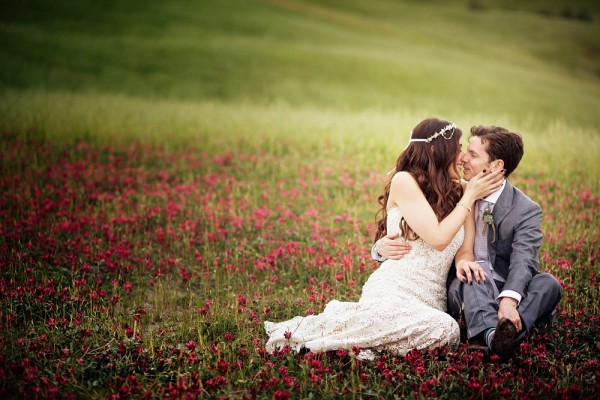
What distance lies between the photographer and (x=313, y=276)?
7.46 metres

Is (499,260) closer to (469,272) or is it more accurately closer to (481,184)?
(469,272)

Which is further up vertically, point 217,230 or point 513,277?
point 513,277

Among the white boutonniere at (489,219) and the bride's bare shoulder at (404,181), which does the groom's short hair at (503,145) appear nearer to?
the white boutonniere at (489,219)

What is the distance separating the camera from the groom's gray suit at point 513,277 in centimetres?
521

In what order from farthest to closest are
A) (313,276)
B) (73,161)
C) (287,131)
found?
(287,131) → (73,161) → (313,276)

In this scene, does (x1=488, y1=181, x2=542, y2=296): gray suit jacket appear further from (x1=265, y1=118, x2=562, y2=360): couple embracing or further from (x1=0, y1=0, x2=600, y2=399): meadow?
(x1=0, y1=0, x2=600, y2=399): meadow

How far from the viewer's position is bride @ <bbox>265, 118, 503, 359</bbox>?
5.17m

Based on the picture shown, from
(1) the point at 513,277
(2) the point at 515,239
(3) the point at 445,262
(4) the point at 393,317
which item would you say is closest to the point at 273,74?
(3) the point at 445,262

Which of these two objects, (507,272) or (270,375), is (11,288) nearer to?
(270,375)

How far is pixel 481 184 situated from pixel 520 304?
4.00 feet

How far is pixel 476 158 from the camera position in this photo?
5.84 m

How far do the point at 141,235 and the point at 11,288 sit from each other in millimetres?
2415

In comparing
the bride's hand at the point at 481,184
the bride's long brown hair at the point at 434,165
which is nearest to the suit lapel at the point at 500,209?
the bride's hand at the point at 481,184

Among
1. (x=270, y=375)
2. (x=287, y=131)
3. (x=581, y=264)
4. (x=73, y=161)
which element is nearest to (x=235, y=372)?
→ (x=270, y=375)
